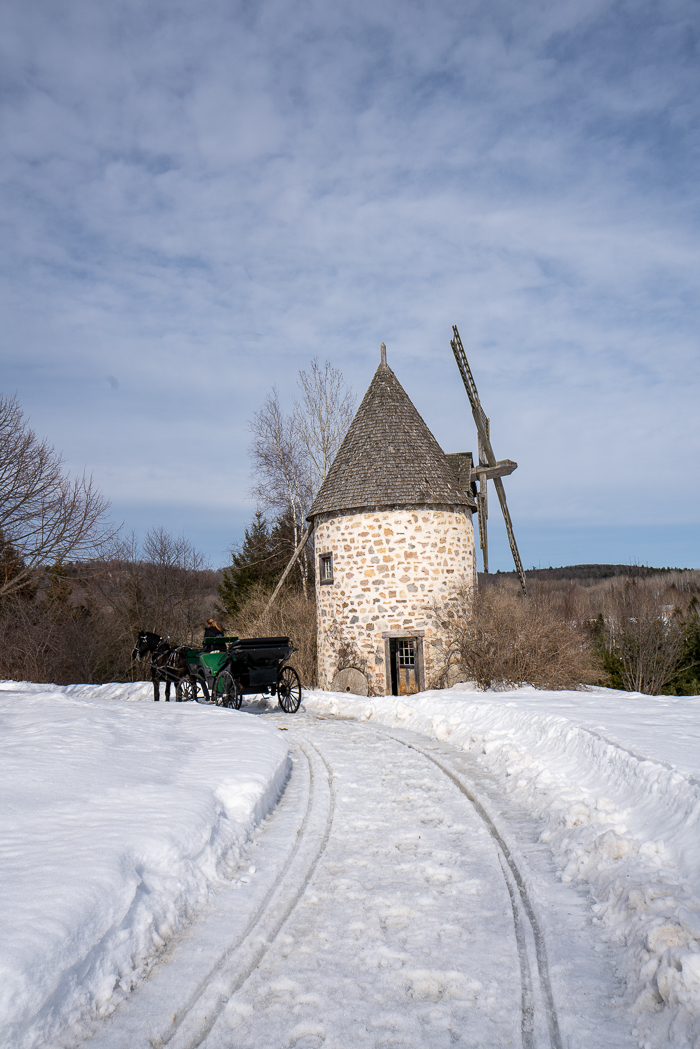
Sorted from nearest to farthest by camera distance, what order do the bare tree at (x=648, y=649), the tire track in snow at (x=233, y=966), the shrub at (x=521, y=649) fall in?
the tire track in snow at (x=233, y=966), the shrub at (x=521, y=649), the bare tree at (x=648, y=649)

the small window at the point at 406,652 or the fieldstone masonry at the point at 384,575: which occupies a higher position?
the fieldstone masonry at the point at 384,575

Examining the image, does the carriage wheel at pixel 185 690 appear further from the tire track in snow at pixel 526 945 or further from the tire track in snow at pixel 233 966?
the tire track in snow at pixel 526 945

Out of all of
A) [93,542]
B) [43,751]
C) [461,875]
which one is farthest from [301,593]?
[461,875]

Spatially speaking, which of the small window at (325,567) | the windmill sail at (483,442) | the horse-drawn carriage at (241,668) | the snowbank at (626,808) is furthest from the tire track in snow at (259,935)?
the windmill sail at (483,442)

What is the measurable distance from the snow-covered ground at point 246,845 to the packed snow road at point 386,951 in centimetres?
4

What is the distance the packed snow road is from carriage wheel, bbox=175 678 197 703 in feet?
30.1

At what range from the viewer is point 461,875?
4.66 meters

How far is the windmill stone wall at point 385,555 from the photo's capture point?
17891 millimetres

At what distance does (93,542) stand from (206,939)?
828 inches

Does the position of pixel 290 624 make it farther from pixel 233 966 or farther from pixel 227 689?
pixel 233 966

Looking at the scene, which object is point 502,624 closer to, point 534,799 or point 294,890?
point 534,799

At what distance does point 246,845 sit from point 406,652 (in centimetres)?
1319

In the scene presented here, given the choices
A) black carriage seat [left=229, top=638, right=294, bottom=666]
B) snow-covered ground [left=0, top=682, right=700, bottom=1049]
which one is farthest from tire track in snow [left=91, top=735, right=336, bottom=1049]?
black carriage seat [left=229, top=638, right=294, bottom=666]

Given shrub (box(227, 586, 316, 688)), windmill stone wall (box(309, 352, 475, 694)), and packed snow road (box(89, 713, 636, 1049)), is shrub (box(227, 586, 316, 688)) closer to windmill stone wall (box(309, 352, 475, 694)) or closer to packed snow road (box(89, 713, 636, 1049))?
windmill stone wall (box(309, 352, 475, 694))
